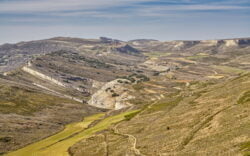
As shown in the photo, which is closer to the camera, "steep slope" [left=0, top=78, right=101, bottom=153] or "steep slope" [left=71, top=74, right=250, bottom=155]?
"steep slope" [left=71, top=74, right=250, bottom=155]

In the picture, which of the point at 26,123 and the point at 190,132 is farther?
the point at 26,123

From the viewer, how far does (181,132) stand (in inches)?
3164

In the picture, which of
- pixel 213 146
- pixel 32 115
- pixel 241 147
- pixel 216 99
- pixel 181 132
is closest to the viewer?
pixel 241 147

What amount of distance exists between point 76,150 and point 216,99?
49112 millimetres

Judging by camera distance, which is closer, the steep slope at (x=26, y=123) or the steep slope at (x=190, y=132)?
the steep slope at (x=190, y=132)

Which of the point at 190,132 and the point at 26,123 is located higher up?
the point at 190,132

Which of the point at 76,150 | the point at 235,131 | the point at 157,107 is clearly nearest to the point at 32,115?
the point at 157,107

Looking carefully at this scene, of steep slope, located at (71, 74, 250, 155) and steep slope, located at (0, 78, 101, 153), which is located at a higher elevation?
steep slope, located at (71, 74, 250, 155)

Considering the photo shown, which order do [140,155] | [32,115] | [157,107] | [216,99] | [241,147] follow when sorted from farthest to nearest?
[32,115], [157,107], [216,99], [140,155], [241,147]

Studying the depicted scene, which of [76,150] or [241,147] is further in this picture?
[76,150]

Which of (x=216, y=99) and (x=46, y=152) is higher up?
(x=216, y=99)

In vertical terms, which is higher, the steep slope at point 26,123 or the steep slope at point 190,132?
the steep slope at point 190,132

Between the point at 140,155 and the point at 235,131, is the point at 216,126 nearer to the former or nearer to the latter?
the point at 235,131

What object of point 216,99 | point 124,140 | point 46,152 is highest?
point 216,99
